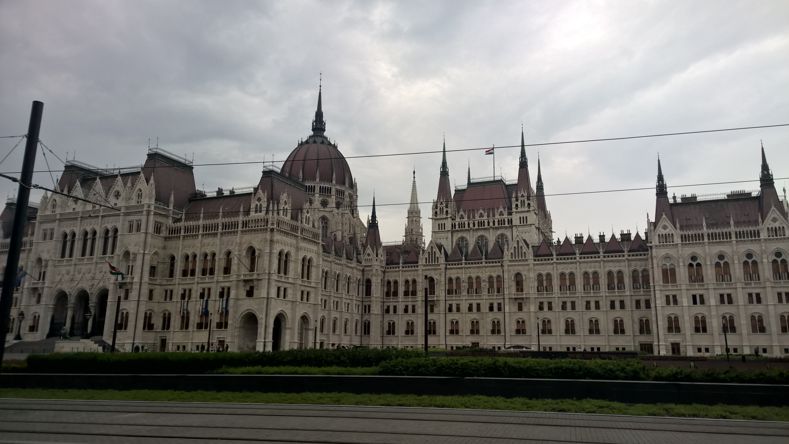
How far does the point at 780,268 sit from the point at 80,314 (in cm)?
8145

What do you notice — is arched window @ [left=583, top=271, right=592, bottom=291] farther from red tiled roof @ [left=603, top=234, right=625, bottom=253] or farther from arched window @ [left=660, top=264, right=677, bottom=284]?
arched window @ [left=660, top=264, right=677, bottom=284]

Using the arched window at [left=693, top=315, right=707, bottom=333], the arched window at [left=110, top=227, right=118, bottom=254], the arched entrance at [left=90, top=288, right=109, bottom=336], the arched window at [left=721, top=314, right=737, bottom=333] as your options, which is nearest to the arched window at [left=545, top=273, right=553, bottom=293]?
the arched window at [left=693, top=315, right=707, bottom=333]

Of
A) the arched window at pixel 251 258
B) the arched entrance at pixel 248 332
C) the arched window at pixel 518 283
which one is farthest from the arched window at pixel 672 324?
the arched window at pixel 251 258

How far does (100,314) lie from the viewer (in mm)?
68750

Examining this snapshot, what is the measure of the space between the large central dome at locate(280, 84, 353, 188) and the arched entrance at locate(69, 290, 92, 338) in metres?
37.1

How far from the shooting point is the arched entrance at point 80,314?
6925cm

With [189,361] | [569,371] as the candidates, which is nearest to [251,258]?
[189,361]

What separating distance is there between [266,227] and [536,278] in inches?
1496

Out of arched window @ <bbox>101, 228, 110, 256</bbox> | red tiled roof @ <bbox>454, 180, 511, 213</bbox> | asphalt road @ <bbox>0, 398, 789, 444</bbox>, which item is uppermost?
red tiled roof @ <bbox>454, 180, 511, 213</bbox>

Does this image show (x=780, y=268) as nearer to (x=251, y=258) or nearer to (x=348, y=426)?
(x=251, y=258)

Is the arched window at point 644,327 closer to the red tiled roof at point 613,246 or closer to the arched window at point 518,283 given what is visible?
the red tiled roof at point 613,246

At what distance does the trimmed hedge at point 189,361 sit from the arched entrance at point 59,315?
4278cm

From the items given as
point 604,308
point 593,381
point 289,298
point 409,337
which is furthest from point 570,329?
point 593,381

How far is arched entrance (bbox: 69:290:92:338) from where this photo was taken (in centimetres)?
6925
